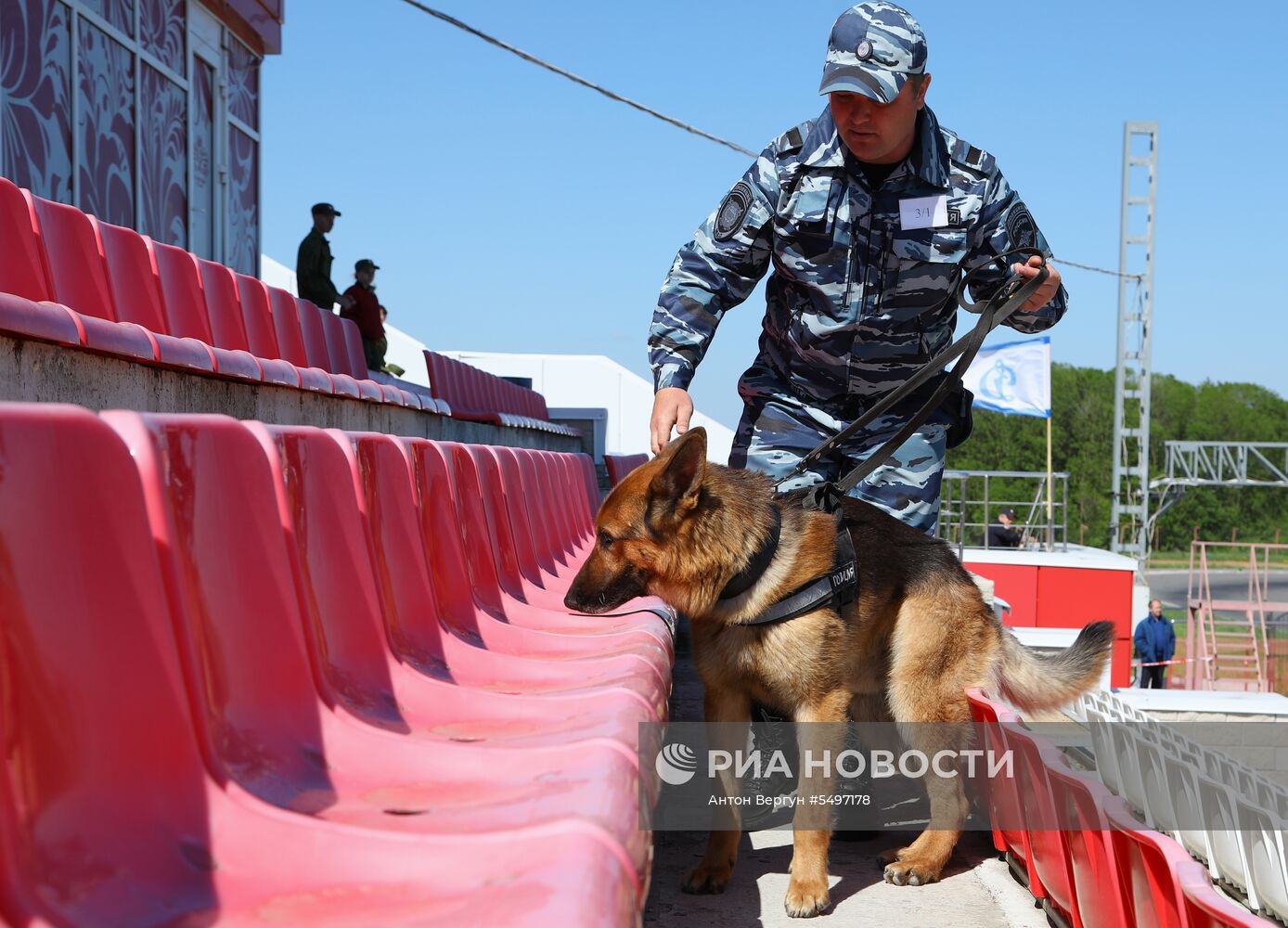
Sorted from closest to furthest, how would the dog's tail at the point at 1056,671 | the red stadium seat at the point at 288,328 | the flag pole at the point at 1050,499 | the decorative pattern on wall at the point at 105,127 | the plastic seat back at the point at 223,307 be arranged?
the dog's tail at the point at 1056,671 < the plastic seat back at the point at 223,307 < the red stadium seat at the point at 288,328 < the decorative pattern on wall at the point at 105,127 < the flag pole at the point at 1050,499

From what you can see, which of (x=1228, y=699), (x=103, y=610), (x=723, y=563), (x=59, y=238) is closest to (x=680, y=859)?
(x=723, y=563)

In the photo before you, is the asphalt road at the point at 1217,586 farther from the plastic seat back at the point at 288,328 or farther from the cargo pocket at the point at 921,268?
the cargo pocket at the point at 921,268

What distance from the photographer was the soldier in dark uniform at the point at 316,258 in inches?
430

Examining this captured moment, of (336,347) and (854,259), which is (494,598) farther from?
(336,347)

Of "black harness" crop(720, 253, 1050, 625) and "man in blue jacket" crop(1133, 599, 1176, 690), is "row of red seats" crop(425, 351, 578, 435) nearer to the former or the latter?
"black harness" crop(720, 253, 1050, 625)

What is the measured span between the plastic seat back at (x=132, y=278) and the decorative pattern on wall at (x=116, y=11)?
540 cm

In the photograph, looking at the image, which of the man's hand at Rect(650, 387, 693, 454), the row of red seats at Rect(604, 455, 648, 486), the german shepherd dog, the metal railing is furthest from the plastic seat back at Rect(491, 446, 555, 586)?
the metal railing

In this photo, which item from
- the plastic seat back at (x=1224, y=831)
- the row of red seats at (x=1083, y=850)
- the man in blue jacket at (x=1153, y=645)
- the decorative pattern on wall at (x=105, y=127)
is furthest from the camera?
the man in blue jacket at (x=1153, y=645)

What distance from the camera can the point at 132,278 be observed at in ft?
16.4

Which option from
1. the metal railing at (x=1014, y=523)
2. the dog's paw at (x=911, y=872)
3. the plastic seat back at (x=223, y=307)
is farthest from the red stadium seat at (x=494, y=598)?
the metal railing at (x=1014, y=523)

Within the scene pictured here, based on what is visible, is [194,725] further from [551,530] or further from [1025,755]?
[551,530]

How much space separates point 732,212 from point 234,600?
257cm

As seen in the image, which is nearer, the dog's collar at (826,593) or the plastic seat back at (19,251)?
the dog's collar at (826,593)

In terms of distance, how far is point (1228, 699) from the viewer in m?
8.17
